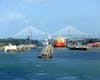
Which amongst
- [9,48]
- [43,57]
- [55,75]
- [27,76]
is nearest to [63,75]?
[55,75]

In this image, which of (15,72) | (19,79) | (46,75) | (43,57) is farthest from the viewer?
(43,57)

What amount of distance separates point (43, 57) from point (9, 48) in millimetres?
49911

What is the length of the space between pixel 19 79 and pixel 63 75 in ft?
25.6

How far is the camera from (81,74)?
64812 millimetres

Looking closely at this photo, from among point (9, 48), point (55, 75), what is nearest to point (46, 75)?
point (55, 75)

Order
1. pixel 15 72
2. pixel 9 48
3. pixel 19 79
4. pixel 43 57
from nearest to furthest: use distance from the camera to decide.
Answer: pixel 19 79, pixel 15 72, pixel 43 57, pixel 9 48

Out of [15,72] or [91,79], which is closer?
[91,79]

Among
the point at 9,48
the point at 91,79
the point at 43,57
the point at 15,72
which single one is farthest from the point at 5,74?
the point at 9,48

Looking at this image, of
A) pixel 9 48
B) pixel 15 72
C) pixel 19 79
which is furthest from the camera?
pixel 9 48

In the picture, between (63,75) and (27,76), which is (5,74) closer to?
(27,76)

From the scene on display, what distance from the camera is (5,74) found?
64.4 m

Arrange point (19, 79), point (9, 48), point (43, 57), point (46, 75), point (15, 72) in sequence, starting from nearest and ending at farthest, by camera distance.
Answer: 1. point (19, 79)
2. point (46, 75)
3. point (15, 72)
4. point (43, 57)
5. point (9, 48)

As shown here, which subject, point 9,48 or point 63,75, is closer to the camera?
point 63,75

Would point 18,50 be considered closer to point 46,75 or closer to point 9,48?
point 9,48
